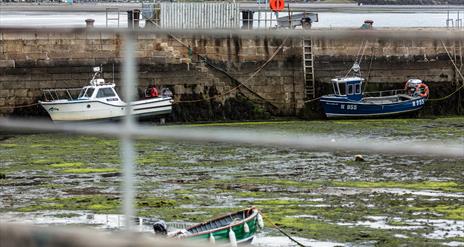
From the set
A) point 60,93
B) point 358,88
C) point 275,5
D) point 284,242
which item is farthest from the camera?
Answer: point 275,5

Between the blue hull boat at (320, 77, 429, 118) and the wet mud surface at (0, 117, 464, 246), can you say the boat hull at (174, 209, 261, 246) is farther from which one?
the blue hull boat at (320, 77, 429, 118)

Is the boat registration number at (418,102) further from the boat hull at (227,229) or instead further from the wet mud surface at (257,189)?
the boat hull at (227,229)

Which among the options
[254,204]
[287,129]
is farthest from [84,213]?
[287,129]

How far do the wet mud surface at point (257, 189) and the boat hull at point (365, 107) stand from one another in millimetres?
4141

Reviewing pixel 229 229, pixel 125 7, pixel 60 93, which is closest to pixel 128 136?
pixel 229 229

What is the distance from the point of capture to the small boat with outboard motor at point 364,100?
30953mm

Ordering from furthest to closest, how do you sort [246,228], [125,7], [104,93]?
[125,7], [104,93], [246,228]

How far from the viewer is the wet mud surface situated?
52.3ft

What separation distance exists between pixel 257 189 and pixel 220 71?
11.8m

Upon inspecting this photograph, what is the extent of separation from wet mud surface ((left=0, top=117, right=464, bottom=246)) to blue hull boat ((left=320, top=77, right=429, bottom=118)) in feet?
13.8

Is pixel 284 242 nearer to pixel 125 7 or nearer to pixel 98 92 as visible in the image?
pixel 98 92

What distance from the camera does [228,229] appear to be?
13.4 meters

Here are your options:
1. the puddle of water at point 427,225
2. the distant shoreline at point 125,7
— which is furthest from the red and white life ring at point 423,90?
the puddle of water at point 427,225

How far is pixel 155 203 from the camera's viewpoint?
18.0m
